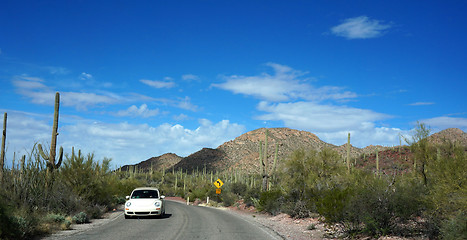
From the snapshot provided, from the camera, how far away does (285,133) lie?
357ft

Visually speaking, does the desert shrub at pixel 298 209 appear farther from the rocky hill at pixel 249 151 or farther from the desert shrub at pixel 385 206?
the rocky hill at pixel 249 151

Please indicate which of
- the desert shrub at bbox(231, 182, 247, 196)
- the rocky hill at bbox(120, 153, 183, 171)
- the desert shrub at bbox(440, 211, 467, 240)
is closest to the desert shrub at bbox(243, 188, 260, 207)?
the desert shrub at bbox(231, 182, 247, 196)

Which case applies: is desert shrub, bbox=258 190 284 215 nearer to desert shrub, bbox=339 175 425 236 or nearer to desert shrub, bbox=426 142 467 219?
desert shrub, bbox=339 175 425 236

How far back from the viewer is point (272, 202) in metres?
26.4

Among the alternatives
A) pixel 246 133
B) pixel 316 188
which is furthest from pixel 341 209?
pixel 246 133

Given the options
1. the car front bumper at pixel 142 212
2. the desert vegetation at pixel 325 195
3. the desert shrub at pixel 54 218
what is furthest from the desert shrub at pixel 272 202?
the desert shrub at pixel 54 218

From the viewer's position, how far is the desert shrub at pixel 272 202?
2541 centimetres

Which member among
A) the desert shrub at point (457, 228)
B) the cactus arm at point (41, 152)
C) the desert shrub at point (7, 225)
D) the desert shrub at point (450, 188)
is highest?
the cactus arm at point (41, 152)

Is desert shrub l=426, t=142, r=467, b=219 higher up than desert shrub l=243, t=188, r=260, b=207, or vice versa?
desert shrub l=426, t=142, r=467, b=219

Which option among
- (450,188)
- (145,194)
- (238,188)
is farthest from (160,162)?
(450,188)

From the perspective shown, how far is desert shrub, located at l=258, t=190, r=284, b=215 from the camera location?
25.4 metres

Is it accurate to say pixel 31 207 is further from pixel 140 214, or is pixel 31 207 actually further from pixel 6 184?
pixel 140 214

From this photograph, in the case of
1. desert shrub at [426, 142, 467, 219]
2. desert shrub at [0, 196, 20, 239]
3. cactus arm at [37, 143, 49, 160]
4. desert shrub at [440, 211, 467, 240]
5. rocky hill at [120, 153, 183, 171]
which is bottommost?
desert shrub at [0, 196, 20, 239]

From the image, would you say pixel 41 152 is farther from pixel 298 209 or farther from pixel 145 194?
pixel 298 209
